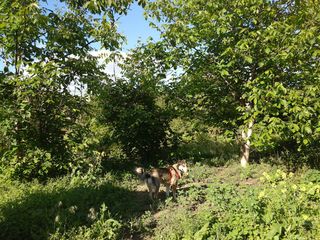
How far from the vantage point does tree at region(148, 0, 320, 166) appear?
7.70 metres

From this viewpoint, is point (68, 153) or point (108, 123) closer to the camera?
point (68, 153)

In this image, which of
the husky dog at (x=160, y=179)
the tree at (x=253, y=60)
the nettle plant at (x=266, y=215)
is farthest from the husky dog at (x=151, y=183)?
the tree at (x=253, y=60)

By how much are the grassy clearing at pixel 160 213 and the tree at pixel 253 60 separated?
1.54 m

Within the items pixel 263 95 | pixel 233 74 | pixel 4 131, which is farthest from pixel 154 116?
pixel 4 131

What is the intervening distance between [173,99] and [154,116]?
2.86 feet

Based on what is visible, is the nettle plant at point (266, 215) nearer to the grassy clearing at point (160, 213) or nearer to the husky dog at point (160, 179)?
the grassy clearing at point (160, 213)

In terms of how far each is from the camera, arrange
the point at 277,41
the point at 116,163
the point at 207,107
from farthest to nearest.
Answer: the point at 116,163
the point at 207,107
the point at 277,41

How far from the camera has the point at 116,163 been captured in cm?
1074

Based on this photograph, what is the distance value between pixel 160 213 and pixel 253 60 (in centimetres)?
452

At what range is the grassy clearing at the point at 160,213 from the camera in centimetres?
532

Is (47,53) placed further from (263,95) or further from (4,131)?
(263,95)

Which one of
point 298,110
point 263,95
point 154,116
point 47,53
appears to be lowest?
point 298,110

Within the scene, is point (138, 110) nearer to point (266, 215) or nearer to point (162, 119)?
point (162, 119)

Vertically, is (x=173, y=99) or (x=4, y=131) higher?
(x=173, y=99)
